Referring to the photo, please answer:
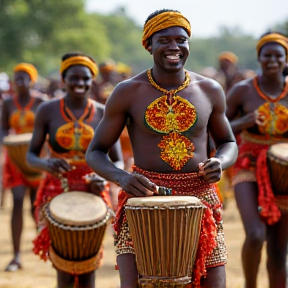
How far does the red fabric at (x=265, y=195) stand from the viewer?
21.2 feet

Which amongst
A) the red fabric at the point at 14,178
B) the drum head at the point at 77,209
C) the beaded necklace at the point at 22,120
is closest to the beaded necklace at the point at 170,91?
the drum head at the point at 77,209

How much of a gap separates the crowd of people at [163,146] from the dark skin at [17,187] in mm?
13

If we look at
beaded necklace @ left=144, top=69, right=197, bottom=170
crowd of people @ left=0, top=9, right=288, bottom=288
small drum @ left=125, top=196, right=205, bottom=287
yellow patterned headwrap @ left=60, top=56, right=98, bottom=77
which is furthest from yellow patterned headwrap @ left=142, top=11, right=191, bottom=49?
yellow patterned headwrap @ left=60, top=56, right=98, bottom=77

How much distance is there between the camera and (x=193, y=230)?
432 cm

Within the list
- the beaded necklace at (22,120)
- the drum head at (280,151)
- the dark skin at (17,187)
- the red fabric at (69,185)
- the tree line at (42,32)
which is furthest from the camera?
the tree line at (42,32)

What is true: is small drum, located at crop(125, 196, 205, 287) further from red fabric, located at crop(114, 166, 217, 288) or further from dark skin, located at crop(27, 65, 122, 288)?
dark skin, located at crop(27, 65, 122, 288)

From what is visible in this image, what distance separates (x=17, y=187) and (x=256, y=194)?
3538 mm

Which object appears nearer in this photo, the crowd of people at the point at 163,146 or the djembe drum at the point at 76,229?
the crowd of people at the point at 163,146

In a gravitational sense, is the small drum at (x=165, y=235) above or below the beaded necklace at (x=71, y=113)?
below

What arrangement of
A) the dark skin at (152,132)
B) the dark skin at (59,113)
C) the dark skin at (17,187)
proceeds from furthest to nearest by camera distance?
the dark skin at (17,187) < the dark skin at (59,113) < the dark skin at (152,132)

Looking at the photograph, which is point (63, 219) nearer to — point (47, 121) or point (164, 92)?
point (47, 121)

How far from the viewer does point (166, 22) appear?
462 cm

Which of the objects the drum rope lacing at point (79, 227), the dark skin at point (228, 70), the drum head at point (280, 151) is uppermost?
the dark skin at point (228, 70)

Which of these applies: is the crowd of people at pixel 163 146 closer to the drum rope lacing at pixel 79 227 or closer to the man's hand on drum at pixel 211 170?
the man's hand on drum at pixel 211 170
